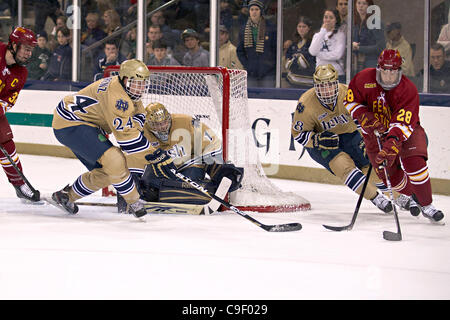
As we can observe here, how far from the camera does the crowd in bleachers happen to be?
6008mm

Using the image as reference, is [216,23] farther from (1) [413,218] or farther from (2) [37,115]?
(1) [413,218]

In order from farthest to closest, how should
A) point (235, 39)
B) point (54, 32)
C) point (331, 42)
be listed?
point (54, 32) < point (235, 39) < point (331, 42)

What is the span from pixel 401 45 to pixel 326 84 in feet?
4.84

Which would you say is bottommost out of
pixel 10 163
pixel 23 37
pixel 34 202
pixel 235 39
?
pixel 34 202

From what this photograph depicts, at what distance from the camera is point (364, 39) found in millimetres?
6070

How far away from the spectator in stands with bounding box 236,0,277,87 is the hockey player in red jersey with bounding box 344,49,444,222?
7.45 ft

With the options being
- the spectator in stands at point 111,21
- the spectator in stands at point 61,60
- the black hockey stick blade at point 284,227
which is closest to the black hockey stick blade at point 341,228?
the black hockey stick blade at point 284,227

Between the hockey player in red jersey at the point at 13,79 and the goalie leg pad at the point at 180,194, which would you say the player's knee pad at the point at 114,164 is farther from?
the hockey player in red jersey at the point at 13,79

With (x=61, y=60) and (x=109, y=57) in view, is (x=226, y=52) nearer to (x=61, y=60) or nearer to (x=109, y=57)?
Answer: (x=109, y=57)

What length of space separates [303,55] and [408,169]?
2370 mm

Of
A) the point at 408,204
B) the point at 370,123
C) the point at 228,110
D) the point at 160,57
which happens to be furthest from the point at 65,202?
the point at 160,57

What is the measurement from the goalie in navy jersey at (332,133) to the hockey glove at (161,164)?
2.69 feet

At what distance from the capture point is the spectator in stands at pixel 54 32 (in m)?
8.09
